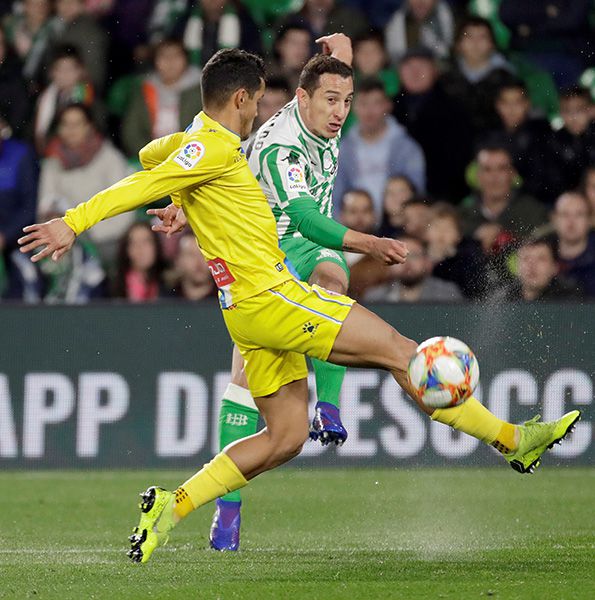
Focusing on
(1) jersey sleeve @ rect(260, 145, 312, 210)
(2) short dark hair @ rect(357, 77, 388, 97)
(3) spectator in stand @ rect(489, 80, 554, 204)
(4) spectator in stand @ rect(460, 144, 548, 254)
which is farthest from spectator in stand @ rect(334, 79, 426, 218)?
(1) jersey sleeve @ rect(260, 145, 312, 210)

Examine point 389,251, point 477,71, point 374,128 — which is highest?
point 477,71

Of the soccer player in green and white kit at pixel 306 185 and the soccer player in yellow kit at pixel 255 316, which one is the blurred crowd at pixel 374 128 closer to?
the soccer player in green and white kit at pixel 306 185

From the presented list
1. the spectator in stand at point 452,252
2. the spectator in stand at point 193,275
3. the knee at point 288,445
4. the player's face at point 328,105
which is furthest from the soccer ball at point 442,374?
the spectator in stand at point 193,275

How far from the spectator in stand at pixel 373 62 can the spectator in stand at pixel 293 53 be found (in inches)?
16.8

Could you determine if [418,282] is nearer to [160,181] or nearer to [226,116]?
[226,116]

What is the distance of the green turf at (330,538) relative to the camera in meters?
6.09

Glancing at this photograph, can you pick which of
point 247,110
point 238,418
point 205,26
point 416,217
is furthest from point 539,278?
point 247,110

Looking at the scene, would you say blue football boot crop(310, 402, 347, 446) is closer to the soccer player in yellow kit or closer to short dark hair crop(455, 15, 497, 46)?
the soccer player in yellow kit

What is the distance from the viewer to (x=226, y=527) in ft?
24.3

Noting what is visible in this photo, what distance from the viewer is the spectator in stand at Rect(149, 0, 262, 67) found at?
1286 cm

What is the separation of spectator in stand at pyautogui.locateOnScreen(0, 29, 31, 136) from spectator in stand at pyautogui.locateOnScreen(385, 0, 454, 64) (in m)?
3.25

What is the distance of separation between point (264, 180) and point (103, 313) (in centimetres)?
421

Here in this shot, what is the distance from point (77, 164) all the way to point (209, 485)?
665 cm

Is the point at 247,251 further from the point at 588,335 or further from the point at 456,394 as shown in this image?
the point at 588,335
